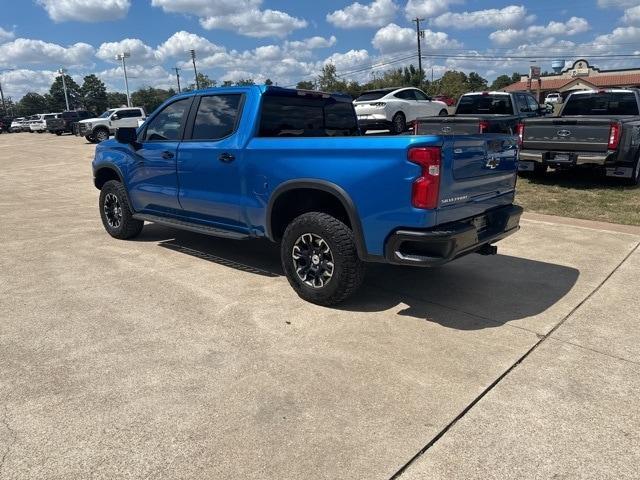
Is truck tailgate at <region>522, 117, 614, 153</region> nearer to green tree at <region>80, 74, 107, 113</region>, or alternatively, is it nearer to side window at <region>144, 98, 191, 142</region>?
side window at <region>144, 98, 191, 142</region>

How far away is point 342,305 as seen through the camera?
178 inches

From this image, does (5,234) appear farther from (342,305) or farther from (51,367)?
(342,305)

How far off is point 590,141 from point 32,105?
135m

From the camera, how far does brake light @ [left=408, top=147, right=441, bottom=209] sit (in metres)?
3.62

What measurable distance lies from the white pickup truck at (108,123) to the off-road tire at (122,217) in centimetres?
2337

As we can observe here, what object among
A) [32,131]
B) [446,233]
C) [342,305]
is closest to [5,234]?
[342,305]

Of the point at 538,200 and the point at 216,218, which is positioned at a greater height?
the point at 216,218

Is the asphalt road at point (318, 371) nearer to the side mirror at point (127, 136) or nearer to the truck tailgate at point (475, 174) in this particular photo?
the truck tailgate at point (475, 174)

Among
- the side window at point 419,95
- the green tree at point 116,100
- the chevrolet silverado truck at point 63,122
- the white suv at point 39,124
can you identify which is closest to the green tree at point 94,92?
the green tree at point 116,100

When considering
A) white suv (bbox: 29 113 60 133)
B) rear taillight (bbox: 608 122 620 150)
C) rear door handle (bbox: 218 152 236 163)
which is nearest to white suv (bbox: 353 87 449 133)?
rear taillight (bbox: 608 122 620 150)

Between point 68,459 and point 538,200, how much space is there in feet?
27.7

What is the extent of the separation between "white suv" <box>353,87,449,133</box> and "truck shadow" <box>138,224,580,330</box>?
35.6 feet

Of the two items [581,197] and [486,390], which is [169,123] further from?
[581,197]

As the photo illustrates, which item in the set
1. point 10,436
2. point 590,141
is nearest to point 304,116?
point 10,436
